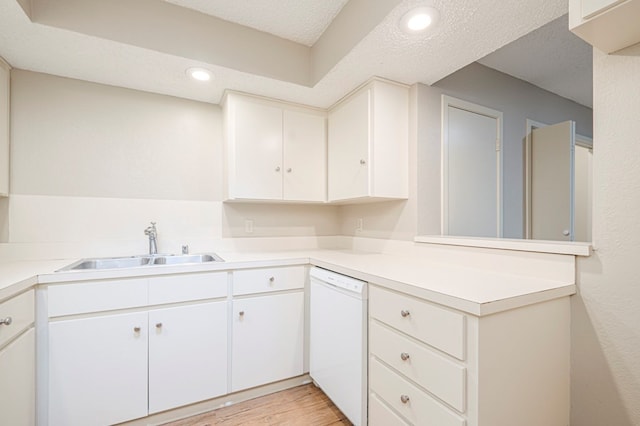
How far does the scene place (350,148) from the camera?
210 cm

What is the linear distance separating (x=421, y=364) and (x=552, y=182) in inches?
94.0

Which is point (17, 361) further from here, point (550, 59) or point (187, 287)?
point (550, 59)

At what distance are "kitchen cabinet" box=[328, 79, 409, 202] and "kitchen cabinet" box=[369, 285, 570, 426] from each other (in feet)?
2.94

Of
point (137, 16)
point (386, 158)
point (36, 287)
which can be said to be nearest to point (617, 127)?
point (386, 158)


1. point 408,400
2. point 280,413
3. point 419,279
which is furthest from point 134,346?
point 419,279

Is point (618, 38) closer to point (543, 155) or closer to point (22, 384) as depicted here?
point (543, 155)

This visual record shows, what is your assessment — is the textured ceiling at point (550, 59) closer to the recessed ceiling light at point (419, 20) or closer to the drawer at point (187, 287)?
the recessed ceiling light at point (419, 20)

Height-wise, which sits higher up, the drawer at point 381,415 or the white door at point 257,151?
the white door at point 257,151

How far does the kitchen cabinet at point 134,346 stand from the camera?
1380 mm

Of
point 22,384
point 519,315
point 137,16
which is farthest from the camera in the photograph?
point 137,16

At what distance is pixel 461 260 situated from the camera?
1598 millimetres

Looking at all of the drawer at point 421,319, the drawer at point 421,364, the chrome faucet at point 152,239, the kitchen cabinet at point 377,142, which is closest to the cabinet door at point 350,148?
the kitchen cabinet at point 377,142

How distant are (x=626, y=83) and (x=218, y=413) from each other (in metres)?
2.54

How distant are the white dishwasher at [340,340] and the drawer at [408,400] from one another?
0.27 ft
